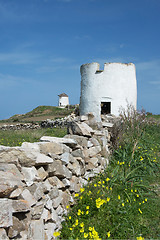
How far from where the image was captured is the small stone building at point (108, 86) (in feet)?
45.7

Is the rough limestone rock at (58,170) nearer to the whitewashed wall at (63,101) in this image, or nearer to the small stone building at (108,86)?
the small stone building at (108,86)

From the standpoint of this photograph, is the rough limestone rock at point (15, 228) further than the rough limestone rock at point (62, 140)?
No

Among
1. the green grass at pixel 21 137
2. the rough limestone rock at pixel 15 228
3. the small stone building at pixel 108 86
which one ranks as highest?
the small stone building at pixel 108 86

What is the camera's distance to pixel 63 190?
443 centimetres

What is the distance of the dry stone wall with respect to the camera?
113 inches

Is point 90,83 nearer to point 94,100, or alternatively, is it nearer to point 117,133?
point 94,100

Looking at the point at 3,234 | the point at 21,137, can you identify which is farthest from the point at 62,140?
the point at 21,137

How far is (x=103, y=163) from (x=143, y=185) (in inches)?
57.0

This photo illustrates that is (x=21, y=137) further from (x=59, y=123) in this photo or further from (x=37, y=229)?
(x=59, y=123)

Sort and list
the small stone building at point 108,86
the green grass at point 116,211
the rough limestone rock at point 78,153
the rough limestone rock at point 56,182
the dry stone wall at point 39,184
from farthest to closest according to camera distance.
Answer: the small stone building at point 108,86 < the rough limestone rock at point 78,153 < the rough limestone rock at point 56,182 < the green grass at point 116,211 < the dry stone wall at point 39,184

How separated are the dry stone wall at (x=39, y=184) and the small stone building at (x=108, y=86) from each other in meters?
8.60

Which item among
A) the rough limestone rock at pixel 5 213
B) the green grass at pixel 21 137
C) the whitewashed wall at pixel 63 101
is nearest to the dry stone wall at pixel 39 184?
the rough limestone rock at pixel 5 213

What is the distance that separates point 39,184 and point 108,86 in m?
11.1

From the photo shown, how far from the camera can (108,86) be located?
13898mm
